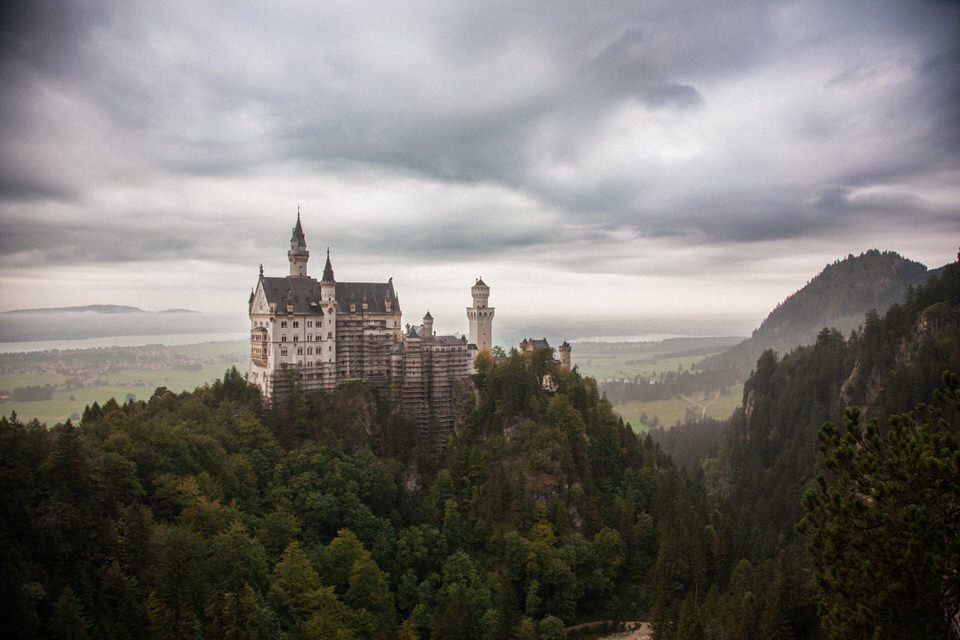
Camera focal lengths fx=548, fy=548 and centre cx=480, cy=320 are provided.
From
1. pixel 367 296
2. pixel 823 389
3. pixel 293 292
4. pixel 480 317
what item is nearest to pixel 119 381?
pixel 293 292

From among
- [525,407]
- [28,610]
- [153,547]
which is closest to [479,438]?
[525,407]

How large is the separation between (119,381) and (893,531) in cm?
8228

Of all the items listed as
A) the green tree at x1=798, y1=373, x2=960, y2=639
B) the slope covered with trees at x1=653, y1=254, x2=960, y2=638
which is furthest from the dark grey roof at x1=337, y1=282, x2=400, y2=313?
the green tree at x1=798, y1=373, x2=960, y2=639

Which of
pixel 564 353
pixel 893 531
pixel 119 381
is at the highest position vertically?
pixel 564 353

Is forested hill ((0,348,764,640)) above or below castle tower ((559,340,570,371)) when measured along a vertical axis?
below

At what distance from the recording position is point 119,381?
7275 cm

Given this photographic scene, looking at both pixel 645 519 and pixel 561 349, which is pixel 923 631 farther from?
pixel 561 349

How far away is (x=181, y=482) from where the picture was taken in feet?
165

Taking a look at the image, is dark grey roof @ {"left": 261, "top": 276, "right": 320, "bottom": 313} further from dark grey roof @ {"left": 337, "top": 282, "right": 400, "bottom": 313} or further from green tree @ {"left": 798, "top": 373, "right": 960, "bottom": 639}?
green tree @ {"left": 798, "top": 373, "right": 960, "bottom": 639}

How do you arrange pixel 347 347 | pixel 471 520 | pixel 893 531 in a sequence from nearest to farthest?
pixel 893 531, pixel 471 520, pixel 347 347

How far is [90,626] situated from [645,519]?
192 ft

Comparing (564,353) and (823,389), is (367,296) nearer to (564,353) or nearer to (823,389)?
(564,353)

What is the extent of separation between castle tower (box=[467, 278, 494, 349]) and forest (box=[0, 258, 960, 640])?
27.4ft

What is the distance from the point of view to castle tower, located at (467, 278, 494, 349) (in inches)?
3644
